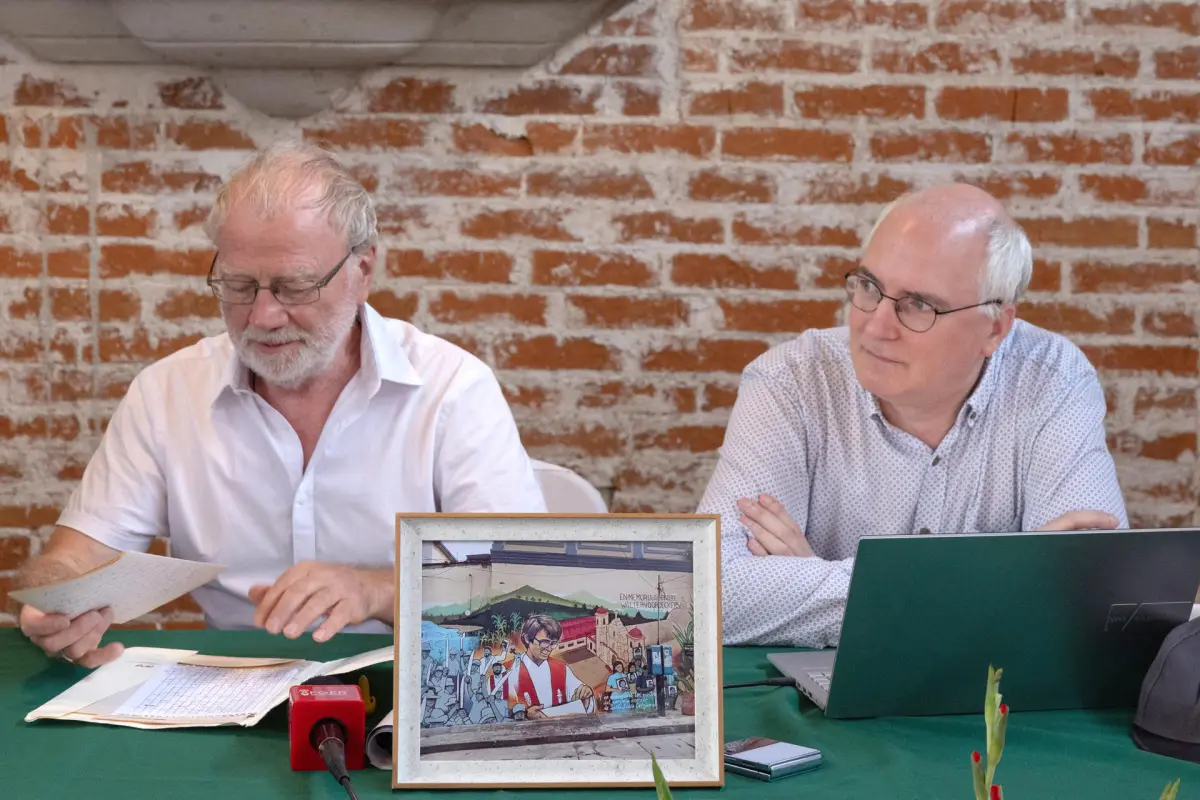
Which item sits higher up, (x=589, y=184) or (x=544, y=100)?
(x=544, y=100)

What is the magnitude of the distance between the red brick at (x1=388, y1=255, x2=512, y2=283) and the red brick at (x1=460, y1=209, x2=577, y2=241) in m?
0.05

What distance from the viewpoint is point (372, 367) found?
2.06 m

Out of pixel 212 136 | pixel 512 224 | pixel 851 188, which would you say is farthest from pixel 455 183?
pixel 851 188

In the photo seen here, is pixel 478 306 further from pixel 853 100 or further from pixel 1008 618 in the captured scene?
pixel 1008 618

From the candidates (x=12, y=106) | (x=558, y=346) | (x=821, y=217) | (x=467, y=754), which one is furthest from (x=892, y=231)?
(x=12, y=106)

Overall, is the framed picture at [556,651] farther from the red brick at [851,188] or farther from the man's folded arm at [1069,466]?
the red brick at [851,188]

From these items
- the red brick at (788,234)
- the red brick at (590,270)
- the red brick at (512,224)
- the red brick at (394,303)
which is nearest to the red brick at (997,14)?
the red brick at (788,234)

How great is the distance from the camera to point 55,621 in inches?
60.9

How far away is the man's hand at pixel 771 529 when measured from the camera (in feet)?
6.16

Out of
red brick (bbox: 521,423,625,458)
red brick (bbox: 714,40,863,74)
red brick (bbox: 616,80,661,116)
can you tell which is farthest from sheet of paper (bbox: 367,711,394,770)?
red brick (bbox: 714,40,863,74)

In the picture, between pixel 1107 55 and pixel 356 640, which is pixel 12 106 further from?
pixel 1107 55

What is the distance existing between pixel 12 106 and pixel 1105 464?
229cm

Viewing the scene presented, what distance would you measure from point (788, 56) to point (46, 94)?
159 cm

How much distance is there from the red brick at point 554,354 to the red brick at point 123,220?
2.62 feet
